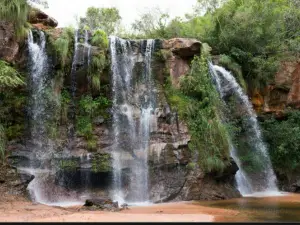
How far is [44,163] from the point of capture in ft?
49.0

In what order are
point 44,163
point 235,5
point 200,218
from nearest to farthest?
1. point 200,218
2. point 44,163
3. point 235,5

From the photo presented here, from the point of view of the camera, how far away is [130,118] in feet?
55.9

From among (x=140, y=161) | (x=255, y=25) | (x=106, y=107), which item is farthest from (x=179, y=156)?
(x=255, y=25)

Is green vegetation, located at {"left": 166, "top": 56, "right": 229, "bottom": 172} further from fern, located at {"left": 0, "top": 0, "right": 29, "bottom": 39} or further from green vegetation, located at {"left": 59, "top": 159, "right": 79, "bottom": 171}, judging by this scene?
fern, located at {"left": 0, "top": 0, "right": 29, "bottom": 39}

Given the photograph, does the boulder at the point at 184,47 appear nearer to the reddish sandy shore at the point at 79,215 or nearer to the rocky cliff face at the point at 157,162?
the rocky cliff face at the point at 157,162

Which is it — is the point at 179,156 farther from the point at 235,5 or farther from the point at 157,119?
the point at 235,5

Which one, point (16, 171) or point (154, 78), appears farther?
point (154, 78)

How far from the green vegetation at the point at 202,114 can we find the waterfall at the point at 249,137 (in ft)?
4.87

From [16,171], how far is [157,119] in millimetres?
6581

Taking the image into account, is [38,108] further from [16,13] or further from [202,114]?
[202,114]

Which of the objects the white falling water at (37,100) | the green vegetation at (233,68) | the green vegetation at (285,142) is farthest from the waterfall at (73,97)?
the green vegetation at (285,142)

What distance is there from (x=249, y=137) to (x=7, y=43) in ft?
42.8

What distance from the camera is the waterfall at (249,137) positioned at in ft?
63.5

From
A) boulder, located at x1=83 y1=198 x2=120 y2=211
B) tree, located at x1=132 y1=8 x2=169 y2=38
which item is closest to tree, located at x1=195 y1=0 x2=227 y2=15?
tree, located at x1=132 y1=8 x2=169 y2=38
